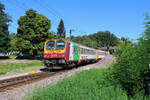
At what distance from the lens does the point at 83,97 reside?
4793mm

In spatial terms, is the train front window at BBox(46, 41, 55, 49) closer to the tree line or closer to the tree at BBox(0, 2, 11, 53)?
the tree line

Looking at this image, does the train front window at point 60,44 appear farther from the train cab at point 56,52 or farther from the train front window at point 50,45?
the train front window at point 50,45

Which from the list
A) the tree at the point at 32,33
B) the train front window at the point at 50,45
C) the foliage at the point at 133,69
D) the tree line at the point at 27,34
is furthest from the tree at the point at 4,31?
the foliage at the point at 133,69

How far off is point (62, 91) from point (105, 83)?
2.13m

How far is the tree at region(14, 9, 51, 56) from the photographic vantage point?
3769cm

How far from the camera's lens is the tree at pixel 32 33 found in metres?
37.7

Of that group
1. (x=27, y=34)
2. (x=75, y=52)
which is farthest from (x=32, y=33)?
(x=75, y=52)

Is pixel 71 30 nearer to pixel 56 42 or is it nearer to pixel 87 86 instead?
pixel 56 42

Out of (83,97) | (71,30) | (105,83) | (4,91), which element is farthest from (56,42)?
(71,30)

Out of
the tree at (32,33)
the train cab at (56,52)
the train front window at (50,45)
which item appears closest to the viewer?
the train cab at (56,52)

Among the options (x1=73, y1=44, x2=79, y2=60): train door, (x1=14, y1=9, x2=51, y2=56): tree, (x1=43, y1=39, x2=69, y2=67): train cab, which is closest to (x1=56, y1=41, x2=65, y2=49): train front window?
(x1=43, y1=39, x2=69, y2=67): train cab

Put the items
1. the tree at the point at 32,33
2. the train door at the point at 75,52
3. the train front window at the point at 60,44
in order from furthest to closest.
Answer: the tree at the point at 32,33 → the train door at the point at 75,52 → the train front window at the point at 60,44

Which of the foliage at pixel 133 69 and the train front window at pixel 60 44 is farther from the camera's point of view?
the train front window at pixel 60 44

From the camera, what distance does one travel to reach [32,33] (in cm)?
3834
